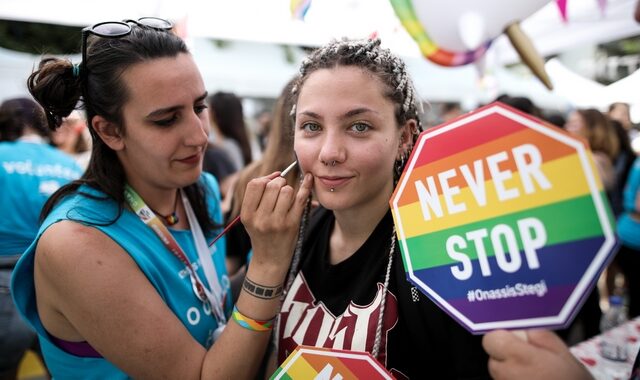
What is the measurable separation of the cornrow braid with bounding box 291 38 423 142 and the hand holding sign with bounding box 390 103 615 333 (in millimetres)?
387

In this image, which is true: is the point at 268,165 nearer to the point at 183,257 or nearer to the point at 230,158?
the point at 183,257

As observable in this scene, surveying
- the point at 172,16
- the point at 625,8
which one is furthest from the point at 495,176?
the point at 172,16

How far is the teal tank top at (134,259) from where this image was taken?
1.14m

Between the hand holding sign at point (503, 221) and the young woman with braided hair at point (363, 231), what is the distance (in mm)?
236

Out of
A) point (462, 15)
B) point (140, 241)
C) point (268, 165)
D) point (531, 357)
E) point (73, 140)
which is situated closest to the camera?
point (531, 357)

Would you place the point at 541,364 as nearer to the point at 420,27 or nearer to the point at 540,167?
the point at 540,167

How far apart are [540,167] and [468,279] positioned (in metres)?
0.19

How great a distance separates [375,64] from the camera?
1027mm

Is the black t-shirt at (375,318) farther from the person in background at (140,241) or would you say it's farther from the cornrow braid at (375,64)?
the cornrow braid at (375,64)

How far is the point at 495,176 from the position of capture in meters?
0.59

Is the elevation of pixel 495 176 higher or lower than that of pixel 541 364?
higher

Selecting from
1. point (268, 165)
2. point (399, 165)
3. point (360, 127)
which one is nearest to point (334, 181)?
point (360, 127)

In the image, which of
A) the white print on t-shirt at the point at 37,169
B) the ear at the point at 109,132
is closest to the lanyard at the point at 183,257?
the ear at the point at 109,132

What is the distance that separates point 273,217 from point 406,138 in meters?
0.41
